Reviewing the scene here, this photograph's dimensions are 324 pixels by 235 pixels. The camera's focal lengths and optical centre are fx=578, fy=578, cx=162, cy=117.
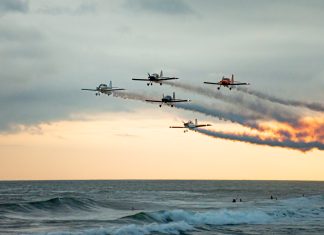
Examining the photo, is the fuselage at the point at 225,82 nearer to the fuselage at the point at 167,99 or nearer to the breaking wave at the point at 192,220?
the fuselage at the point at 167,99

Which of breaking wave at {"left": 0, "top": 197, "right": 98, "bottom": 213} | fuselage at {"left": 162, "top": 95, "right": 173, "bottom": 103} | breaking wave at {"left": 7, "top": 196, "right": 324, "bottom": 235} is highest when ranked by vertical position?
fuselage at {"left": 162, "top": 95, "right": 173, "bottom": 103}

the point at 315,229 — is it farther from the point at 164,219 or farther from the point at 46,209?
the point at 46,209

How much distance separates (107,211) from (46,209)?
967 cm

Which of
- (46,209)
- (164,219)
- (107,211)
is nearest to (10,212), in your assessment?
(46,209)

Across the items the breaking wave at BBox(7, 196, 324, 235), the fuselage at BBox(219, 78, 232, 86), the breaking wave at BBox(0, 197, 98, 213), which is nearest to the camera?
the breaking wave at BBox(7, 196, 324, 235)

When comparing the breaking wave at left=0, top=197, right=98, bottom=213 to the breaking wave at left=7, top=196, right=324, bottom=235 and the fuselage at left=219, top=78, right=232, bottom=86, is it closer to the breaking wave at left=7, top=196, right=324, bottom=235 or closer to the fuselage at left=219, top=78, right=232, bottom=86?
the breaking wave at left=7, top=196, right=324, bottom=235

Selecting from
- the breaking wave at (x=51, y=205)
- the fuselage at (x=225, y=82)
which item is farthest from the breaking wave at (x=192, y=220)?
the fuselage at (x=225, y=82)

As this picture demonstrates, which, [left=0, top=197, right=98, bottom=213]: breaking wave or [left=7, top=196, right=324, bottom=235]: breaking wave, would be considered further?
[left=0, top=197, right=98, bottom=213]: breaking wave

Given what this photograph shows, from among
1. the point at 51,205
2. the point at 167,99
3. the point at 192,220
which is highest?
the point at 167,99

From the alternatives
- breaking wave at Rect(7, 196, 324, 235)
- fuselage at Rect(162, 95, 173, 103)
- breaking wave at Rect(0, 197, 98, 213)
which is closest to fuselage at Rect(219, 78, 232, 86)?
fuselage at Rect(162, 95, 173, 103)

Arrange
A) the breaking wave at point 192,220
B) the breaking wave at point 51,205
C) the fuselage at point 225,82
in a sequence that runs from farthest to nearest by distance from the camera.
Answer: the fuselage at point 225,82 → the breaking wave at point 51,205 → the breaking wave at point 192,220

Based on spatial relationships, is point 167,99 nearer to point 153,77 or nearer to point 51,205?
point 153,77

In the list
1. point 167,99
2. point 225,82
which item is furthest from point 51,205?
point 225,82

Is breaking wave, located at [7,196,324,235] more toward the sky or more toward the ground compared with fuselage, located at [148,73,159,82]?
more toward the ground
